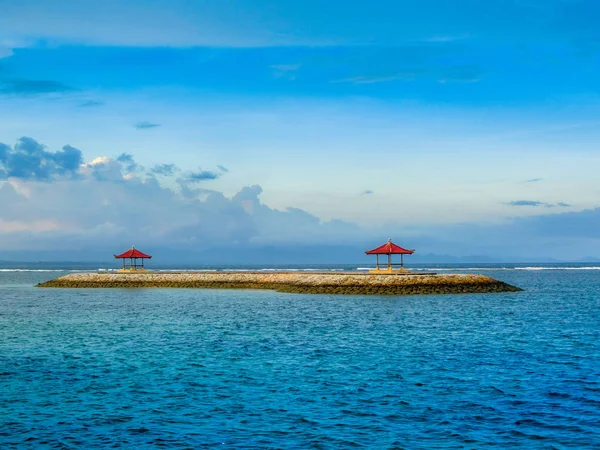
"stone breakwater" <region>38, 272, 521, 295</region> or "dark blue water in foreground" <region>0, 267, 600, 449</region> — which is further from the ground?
"stone breakwater" <region>38, 272, 521, 295</region>

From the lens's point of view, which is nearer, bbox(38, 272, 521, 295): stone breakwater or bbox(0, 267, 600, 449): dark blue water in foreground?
bbox(0, 267, 600, 449): dark blue water in foreground

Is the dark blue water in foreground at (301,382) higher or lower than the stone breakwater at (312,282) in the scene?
lower

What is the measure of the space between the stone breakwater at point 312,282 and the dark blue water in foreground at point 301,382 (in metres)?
25.2

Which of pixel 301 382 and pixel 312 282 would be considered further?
pixel 312 282

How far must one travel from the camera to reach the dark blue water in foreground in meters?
17.8

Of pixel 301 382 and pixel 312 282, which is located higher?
pixel 312 282

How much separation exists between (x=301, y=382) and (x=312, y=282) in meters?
54.3

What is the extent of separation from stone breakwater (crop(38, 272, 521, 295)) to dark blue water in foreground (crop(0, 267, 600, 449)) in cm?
2516

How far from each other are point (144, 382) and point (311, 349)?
1035 cm

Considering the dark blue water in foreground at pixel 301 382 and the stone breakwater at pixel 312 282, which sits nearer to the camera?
the dark blue water in foreground at pixel 301 382

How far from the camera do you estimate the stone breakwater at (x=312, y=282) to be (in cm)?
7250

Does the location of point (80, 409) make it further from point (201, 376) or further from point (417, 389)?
point (417, 389)

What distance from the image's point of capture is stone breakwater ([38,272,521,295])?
72.5m

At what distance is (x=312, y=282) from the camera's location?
7838 cm
